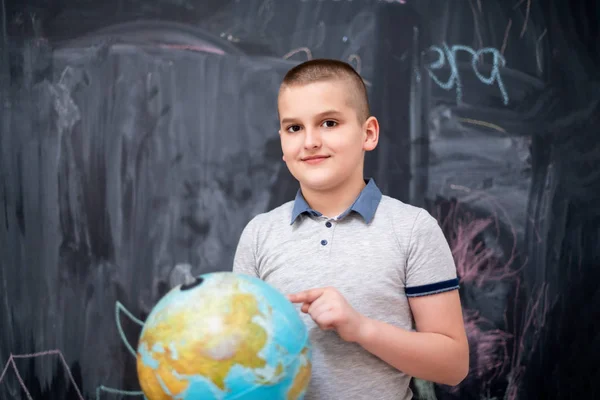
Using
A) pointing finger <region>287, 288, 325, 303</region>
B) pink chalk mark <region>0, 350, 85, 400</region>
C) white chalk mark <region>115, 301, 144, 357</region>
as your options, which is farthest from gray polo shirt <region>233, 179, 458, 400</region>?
pink chalk mark <region>0, 350, 85, 400</region>

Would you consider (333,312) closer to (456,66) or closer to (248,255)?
(248,255)

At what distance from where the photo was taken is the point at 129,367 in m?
2.23

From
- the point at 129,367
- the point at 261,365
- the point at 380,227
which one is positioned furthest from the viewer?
the point at 129,367

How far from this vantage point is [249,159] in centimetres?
229

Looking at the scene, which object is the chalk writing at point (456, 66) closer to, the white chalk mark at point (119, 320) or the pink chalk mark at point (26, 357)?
the white chalk mark at point (119, 320)

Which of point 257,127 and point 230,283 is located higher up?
point 257,127

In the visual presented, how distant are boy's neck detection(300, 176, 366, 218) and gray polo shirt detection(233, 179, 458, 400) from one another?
0.14ft

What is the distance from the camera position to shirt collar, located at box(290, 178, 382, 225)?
→ 1478mm

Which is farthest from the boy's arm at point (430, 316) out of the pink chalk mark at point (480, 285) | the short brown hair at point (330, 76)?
the pink chalk mark at point (480, 285)

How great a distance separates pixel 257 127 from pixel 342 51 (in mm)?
504

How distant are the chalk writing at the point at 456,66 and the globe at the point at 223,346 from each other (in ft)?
4.96

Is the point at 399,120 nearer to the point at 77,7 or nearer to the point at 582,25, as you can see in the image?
the point at 582,25

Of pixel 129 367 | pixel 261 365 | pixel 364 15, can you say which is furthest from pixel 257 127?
pixel 261 365

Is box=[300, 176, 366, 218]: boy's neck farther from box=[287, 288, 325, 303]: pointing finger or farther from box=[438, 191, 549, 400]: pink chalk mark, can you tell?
box=[438, 191, 549, 400]: pink chalk mark
